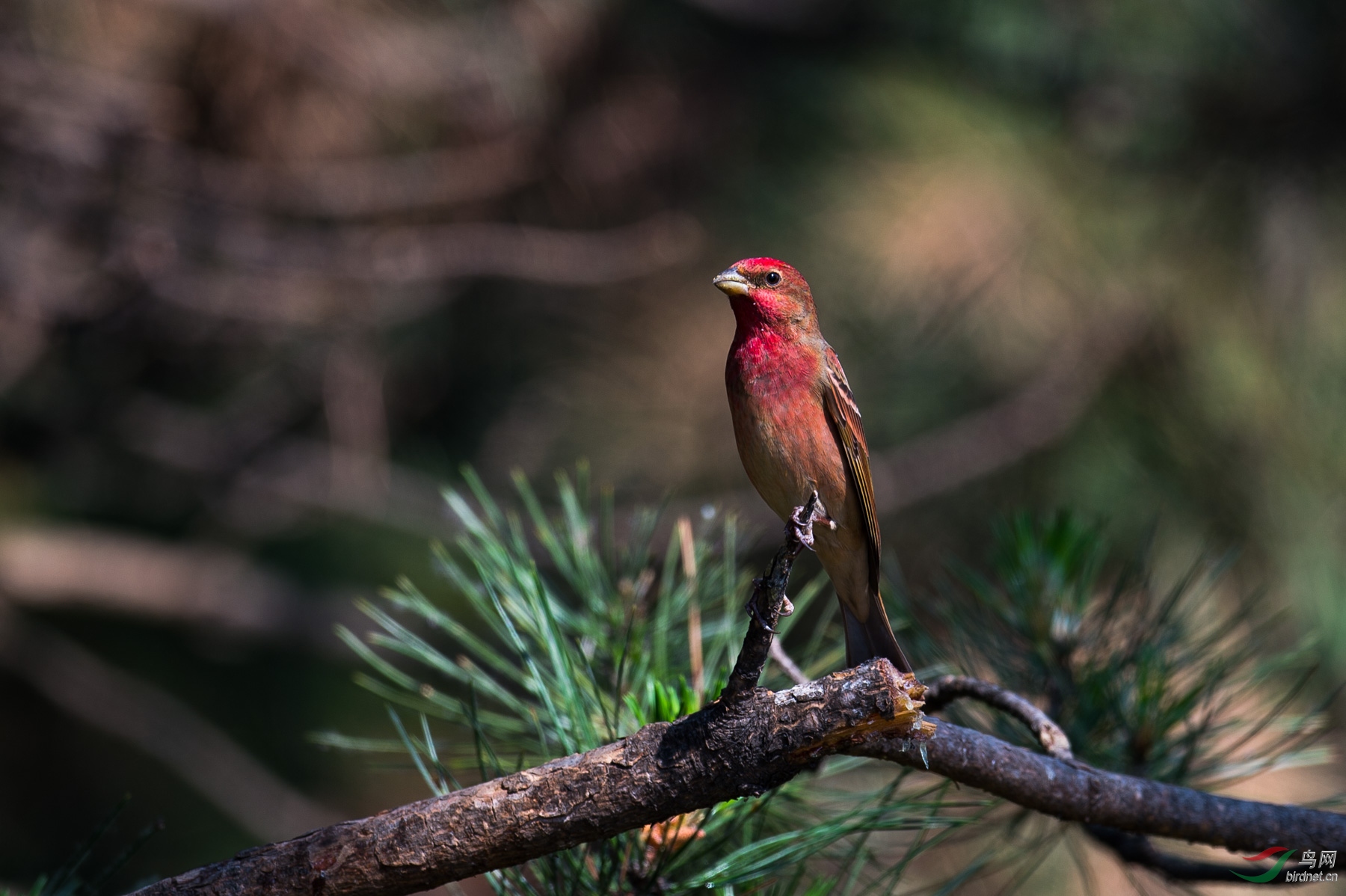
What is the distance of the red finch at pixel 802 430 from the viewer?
2.94m

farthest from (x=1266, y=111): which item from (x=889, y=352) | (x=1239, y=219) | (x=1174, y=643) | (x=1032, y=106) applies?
(x=1174, y=643)

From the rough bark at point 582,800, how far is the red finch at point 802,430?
3.69ft

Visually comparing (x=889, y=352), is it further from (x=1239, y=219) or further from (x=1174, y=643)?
(x=1174, y=643)

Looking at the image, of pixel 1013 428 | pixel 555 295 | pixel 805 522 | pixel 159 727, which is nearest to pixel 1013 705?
pixel 805 522

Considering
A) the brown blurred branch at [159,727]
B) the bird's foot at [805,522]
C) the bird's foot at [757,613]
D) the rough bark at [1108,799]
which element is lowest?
the brown blurred branch at [159,727]

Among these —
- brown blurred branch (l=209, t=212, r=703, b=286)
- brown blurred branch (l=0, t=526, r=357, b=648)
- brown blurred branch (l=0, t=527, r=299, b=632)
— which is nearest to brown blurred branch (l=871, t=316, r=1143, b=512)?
brown blurred branch (l=209, t=212, r=703, b=286)

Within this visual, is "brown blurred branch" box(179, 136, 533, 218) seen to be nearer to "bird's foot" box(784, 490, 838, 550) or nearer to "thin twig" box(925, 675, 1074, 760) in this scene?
"bird's foot" box(784, 490, 838, 550)

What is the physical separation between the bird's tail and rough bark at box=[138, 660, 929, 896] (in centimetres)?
100

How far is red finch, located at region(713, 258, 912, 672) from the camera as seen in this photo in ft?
9.66

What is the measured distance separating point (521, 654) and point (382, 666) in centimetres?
34

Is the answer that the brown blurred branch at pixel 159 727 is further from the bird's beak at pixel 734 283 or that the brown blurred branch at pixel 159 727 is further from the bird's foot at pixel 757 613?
the bird's foot at pixel 757 613

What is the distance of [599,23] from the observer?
6.55 meters

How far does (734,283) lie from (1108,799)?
173 centimetres

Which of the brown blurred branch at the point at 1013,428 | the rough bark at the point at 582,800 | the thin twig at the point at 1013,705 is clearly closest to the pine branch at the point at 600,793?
the rough bark at the point at 582,800
